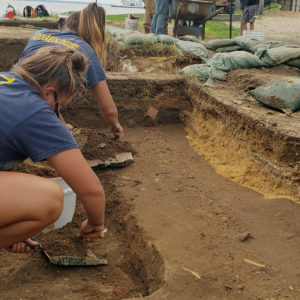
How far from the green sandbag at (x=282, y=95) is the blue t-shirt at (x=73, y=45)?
150cm

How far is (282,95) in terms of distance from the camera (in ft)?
12.0

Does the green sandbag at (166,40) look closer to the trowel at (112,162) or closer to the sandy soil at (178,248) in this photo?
the trowel at (112,162)

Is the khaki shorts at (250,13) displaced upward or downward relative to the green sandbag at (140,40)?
upward

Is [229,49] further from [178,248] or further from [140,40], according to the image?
[178,248]

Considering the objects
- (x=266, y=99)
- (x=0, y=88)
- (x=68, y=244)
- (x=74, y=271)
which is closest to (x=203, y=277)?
(x=74, y=271)

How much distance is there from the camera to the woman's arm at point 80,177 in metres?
1.79

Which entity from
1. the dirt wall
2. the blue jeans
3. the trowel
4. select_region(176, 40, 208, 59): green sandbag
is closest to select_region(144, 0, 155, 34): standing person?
the blue jeans

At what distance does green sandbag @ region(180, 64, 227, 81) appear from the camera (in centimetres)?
480

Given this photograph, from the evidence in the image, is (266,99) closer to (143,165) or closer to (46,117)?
(143,165)

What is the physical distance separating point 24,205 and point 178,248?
872mm

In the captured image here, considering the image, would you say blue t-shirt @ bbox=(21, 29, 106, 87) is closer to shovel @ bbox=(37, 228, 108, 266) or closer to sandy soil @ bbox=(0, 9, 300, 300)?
sandy soil @ bbox=(0, 9, 300, 300)

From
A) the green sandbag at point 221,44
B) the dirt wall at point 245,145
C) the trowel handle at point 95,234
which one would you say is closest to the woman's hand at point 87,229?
the trowel handle at point 95,234

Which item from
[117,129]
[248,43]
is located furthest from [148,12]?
[117,129]

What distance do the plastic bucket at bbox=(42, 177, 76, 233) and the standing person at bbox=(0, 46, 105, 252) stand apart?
65 centimetres
